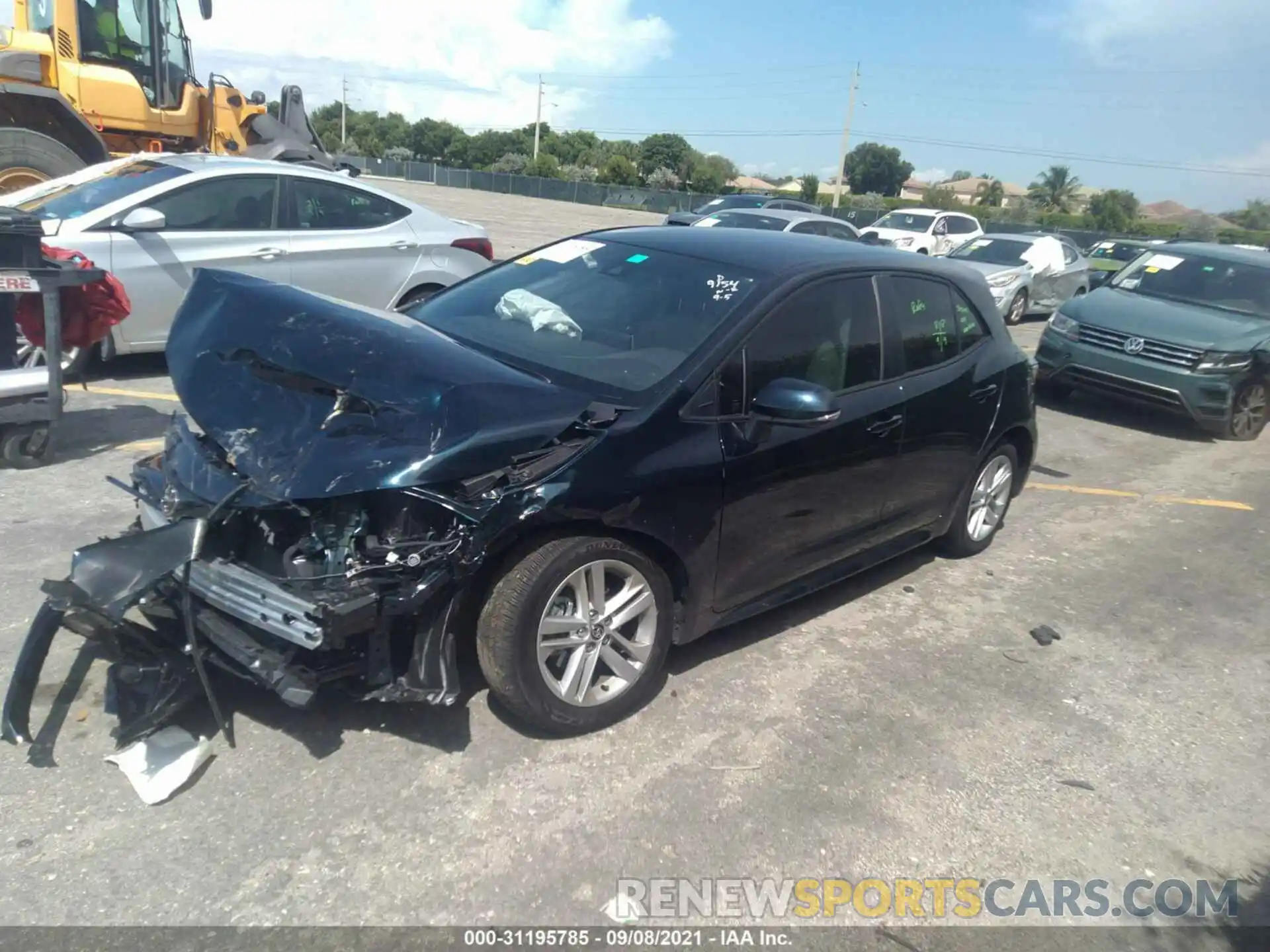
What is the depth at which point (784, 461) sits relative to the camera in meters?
3.88

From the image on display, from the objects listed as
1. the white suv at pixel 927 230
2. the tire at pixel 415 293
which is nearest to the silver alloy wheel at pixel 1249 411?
the tire at pixel 415 293

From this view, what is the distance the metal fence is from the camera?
163ft

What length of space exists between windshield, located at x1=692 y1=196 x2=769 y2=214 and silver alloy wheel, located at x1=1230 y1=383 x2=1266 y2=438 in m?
13.7

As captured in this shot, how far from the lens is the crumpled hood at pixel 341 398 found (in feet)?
9.88

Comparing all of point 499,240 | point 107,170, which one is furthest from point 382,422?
point 499,240

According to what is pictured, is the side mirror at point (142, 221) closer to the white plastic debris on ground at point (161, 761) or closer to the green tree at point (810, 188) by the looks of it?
the white plastic debris on ground at point (161, 761)

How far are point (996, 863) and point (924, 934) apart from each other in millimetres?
454

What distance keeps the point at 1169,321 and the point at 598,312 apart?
7627 millimetres

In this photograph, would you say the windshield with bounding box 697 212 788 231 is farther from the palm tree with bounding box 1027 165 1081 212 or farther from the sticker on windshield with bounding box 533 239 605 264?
the palm tree with bounding box 1027 165 1081 212

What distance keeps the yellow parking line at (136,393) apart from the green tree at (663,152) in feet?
306

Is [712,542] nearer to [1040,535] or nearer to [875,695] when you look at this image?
[875,695]

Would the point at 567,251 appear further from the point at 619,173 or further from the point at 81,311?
the point at 619,173

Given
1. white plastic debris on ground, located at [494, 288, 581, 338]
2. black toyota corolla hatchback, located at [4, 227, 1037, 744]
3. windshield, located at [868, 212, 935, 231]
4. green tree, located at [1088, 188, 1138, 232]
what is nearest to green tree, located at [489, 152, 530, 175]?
green tree, located at [1088, 188, 1138, 232]

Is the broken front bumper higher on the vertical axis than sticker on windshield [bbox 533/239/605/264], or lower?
lower
